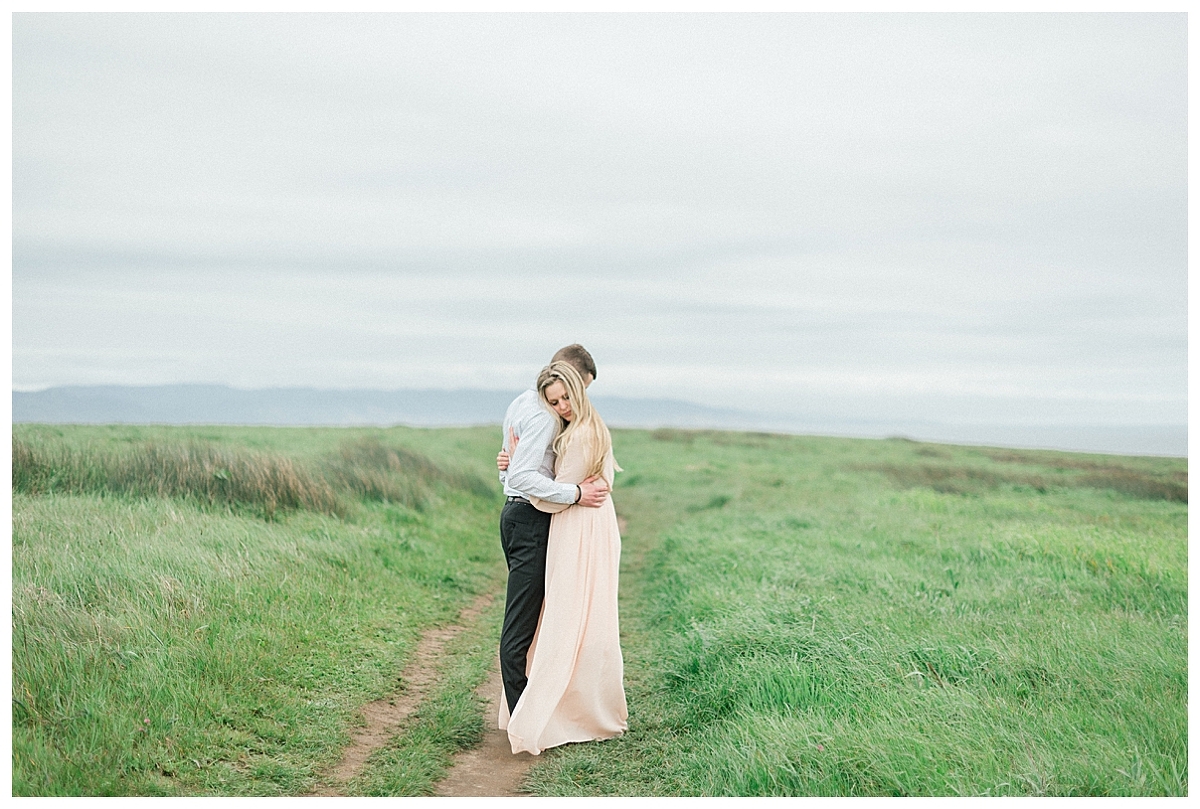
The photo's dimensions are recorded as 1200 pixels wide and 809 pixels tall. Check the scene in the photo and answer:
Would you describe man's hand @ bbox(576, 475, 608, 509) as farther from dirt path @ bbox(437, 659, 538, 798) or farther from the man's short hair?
dirt path @ bbox(437, 659, 538, 798)

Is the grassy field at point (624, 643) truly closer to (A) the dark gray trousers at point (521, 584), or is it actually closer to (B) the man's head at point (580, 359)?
(A) the dark gray trousers at point (521, 584)

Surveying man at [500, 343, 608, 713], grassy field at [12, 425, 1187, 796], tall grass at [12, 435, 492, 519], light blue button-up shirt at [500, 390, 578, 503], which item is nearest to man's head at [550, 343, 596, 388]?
man at [500, 343, 608, 713]

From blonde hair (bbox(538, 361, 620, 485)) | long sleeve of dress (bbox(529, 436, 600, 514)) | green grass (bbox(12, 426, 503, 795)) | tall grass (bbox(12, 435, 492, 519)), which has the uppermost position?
blonde hair (bbox(538, 361, 620, 485))

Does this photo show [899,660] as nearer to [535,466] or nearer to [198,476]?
[535,466]

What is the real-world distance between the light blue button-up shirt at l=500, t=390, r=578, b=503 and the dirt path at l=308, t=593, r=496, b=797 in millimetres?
1984

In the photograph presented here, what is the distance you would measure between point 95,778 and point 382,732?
6.45ft

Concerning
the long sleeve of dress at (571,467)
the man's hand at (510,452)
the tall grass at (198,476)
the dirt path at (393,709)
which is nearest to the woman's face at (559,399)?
the long sleeve of dress at (571,467)

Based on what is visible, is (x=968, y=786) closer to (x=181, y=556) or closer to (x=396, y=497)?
(x=181, y=556)

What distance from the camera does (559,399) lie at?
6223 millimetres

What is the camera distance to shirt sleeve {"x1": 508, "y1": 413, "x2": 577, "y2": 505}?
20.0 feet

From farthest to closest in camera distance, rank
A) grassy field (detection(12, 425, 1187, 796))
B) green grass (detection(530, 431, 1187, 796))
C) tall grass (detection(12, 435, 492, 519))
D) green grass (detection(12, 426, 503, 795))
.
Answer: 1. tall grass (detection(12, 435, 492, 519))
2. green grass (detection(12, 426, 503, 795))
3. grassy field (detection(12, 425, 1187, 796))
4. green grass (detection(530, 431, 1187, 796))

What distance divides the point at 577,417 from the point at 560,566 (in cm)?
111

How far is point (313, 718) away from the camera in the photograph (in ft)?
20.8

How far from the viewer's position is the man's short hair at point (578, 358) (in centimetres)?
626
